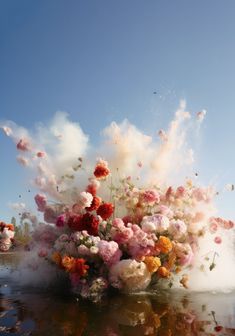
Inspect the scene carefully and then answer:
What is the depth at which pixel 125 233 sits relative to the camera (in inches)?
427

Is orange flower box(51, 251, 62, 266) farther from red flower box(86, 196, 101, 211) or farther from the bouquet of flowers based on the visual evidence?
the bouquet of flowers

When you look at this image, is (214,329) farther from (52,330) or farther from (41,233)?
(41,233)

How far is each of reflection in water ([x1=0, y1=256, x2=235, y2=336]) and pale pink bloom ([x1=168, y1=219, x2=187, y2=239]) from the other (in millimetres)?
1861

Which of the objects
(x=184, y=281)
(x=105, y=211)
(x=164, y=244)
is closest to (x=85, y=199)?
(x=105, y=211)

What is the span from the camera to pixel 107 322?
24.6 feet

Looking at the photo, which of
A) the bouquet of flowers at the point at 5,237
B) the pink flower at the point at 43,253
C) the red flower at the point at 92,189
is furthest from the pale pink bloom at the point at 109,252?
the bouquet of flowers at the point at 5,237

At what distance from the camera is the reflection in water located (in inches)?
268

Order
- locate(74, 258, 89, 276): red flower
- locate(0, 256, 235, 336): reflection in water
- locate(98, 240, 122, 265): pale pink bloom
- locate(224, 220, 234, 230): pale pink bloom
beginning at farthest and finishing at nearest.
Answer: locate(224, 220, 234, 230): pale pink bloom → locate(98, 240, 122, 265): pale pink bloom → locate(74, 258, 89, 276): red flower → locate(0, 256, 235, 336): reflection in water

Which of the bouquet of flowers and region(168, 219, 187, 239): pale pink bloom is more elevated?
the bouquet of flowers

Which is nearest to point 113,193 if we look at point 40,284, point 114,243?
point 114,243

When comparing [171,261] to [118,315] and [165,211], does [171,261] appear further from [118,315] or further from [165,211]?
[118,315]

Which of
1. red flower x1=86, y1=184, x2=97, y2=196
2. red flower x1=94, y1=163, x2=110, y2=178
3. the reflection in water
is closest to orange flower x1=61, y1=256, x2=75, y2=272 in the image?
the reflection in water

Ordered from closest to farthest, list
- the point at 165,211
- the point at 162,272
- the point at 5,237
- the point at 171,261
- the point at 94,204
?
the point at 162,272, the point at 171,261, the point at 94,204, the point at 165,211, the point at 5,237

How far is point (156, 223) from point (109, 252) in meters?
1.80
